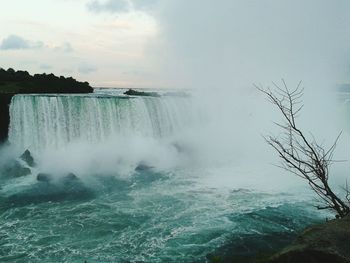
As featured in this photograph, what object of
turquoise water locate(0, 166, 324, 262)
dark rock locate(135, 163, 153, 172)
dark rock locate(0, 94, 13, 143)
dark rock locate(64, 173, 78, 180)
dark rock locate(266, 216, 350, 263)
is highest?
dark rock locate(0, 94, 13, 143)

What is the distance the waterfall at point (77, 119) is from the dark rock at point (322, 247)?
56.2 feet

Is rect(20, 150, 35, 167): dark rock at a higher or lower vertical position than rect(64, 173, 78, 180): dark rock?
higher

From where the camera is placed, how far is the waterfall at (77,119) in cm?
1902

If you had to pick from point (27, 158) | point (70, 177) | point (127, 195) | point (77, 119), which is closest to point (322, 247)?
point (127, 195)

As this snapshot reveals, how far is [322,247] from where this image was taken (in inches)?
128

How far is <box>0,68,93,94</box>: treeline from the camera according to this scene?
25972mm

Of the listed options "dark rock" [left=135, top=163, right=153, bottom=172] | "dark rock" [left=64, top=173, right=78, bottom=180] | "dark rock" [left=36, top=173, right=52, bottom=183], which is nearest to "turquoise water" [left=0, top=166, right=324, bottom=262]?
"dark rock" [left=36, top=173, right=52, bottom=183]

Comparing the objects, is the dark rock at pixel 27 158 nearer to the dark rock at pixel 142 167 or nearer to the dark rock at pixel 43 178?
the dark rock at pixel 43 178

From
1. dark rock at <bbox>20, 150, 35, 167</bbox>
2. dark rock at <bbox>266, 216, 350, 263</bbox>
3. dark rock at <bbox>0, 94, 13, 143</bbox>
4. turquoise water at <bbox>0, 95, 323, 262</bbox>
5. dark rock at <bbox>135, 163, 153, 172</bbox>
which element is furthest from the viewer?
dark rock at <bbox>0, 94, 13, 143</bbox>

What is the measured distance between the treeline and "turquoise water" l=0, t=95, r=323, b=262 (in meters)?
7.01

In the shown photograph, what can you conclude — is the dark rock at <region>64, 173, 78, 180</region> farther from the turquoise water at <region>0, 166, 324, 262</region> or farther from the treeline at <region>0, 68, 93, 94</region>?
the treeline at <region>0, 68, 93, 94</region>

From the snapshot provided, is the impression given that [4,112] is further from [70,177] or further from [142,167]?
[142,167]

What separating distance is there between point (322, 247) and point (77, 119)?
17836 millimetres

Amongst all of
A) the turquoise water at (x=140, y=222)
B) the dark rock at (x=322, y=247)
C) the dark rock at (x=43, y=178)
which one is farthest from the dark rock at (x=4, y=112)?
the dark rock at (x=322, y=247)
